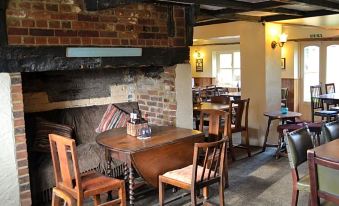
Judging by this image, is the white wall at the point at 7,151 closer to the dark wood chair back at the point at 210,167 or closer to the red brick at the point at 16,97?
the red brick at the point at 16,97

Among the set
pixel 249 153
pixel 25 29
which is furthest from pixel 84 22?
pixel 249 153

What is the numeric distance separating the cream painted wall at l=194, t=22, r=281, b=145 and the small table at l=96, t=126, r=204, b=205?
267 centimetres

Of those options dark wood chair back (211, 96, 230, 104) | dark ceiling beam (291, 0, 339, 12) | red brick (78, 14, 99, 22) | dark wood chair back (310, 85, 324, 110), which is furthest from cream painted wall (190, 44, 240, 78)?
red brick (78, 14, 99, 22)

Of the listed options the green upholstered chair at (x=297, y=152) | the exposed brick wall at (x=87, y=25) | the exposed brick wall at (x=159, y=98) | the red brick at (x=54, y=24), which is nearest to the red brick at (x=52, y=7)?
the exposed brick wall at (x=87, y=25)

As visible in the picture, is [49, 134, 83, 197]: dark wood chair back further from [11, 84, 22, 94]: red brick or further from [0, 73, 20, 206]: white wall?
[11, 84, 22, 94]: red brick

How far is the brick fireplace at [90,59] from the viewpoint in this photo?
9.80 ft

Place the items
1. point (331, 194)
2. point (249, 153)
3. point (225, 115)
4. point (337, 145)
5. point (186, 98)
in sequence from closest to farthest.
Answer: point (331, 194) < point (337, 145) < point (225, 115) < point (186, 98) < point (249, 153)

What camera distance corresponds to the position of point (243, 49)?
→ 237 inches

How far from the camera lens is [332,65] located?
26.5 ft

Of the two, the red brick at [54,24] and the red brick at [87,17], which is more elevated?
the red brick at [87,17]

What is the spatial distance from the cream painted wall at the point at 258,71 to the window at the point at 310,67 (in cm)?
264

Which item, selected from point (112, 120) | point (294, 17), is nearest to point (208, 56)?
point (294, 17)

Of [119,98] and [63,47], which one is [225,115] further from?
[63,47]

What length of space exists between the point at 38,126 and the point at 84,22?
1.27 metres
